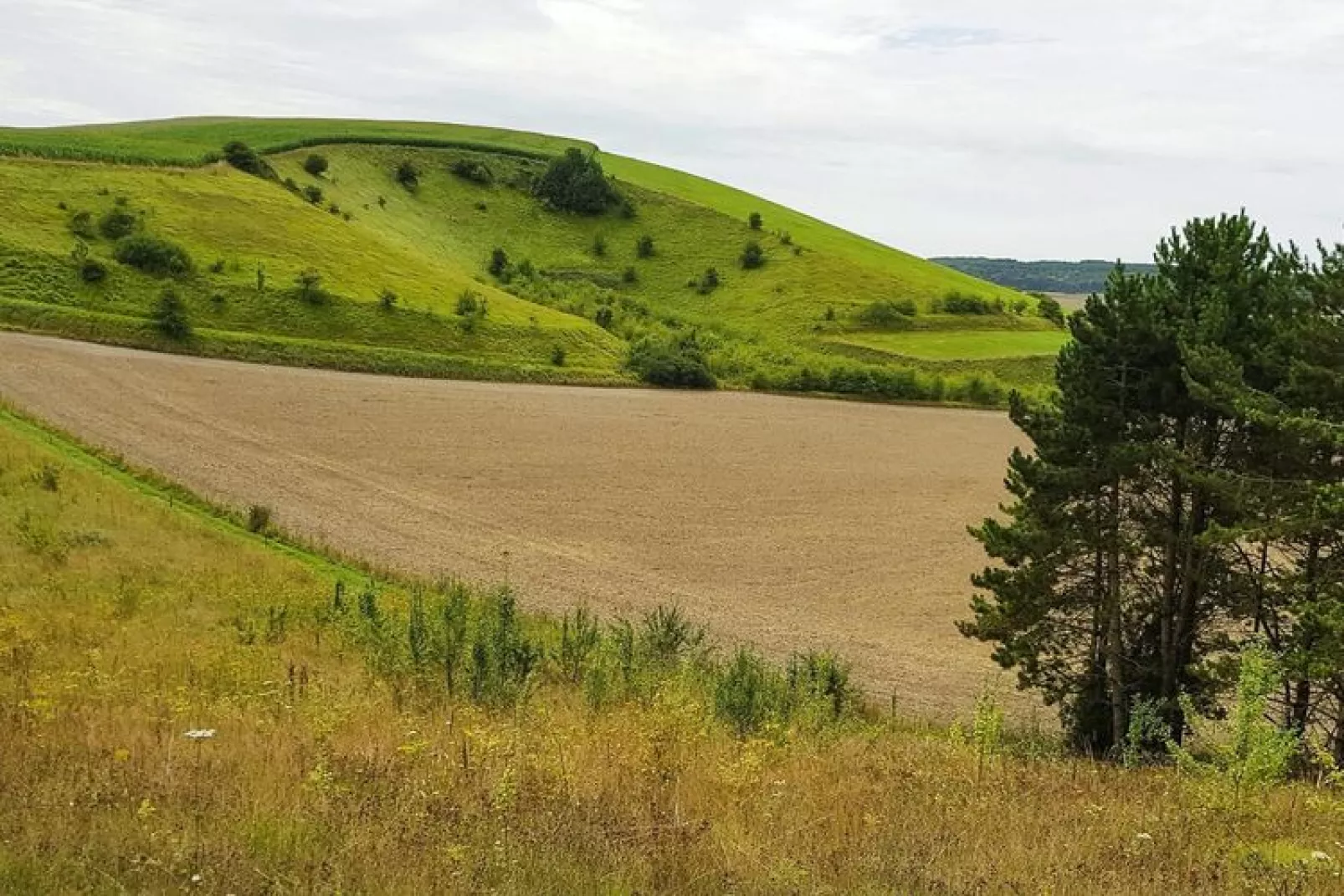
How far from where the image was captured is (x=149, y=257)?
58.6 metres

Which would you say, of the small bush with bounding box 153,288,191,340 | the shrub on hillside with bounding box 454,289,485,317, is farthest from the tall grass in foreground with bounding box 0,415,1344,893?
the shrub on hillside with bounding box 454,289,485,317

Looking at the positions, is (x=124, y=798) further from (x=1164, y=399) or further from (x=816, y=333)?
(x=816, y=333)

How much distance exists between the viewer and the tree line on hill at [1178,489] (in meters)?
15.2

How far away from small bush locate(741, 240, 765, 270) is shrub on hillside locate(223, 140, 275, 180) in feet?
142

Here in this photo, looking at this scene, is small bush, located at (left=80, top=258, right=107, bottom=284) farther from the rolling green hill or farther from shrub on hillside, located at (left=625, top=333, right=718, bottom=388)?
shrub on hillside, located at (left=625, top=333, right=718, bottom=388)

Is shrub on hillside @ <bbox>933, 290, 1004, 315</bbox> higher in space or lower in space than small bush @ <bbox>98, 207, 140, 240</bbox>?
higher

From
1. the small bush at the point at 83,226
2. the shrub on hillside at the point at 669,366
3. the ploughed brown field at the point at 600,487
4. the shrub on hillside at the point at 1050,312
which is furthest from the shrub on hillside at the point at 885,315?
the small bush at the point at 83,226

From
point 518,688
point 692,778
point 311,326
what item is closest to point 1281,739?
point 692,778

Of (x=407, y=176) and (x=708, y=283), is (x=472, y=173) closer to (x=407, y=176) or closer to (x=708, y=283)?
(x=407, y=176)

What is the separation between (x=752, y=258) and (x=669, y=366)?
38834mm

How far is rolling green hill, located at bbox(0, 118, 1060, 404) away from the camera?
58031 mm

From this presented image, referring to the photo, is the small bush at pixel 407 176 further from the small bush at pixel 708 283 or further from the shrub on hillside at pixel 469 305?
the shrub on hillside at pixel 469 305

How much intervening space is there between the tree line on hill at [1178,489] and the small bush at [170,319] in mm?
47599

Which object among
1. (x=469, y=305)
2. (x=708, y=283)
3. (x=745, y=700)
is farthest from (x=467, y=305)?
(x=745, y=700)
